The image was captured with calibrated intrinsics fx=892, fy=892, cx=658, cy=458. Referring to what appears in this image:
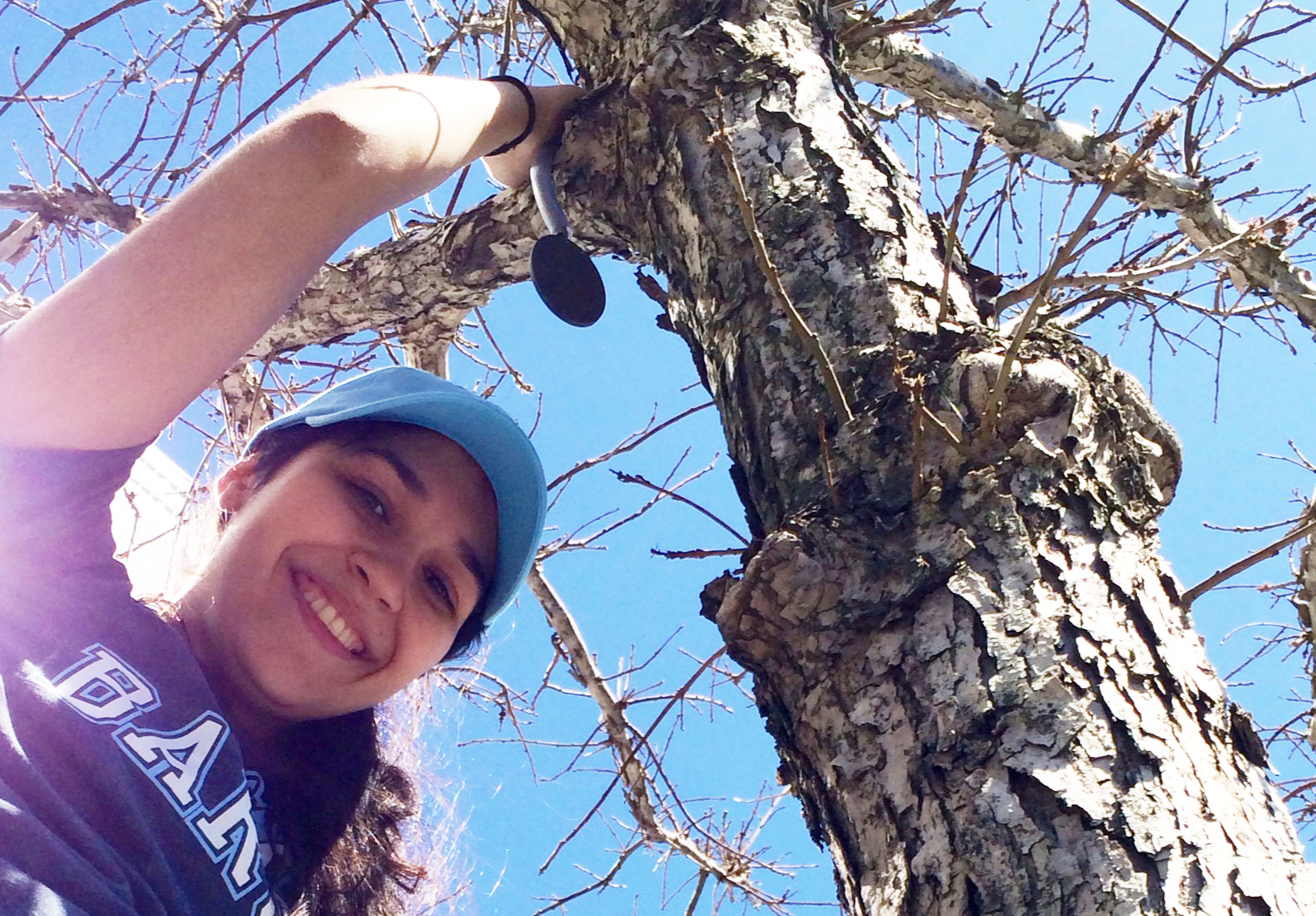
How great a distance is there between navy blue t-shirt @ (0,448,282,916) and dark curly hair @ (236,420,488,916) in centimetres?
24

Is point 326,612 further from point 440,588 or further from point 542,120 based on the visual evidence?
point 542,120

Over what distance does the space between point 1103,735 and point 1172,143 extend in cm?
211

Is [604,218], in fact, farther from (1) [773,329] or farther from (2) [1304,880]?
(2) [1304,880]

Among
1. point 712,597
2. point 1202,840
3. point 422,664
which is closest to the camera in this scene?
point 1202,840

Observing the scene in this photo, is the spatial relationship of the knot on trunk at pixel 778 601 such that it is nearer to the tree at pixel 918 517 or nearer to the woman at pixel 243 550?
the tree at pixel 918 517

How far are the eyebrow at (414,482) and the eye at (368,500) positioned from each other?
1.7 inches

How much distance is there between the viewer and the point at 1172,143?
2.32 meters

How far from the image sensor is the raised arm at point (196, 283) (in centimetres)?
83

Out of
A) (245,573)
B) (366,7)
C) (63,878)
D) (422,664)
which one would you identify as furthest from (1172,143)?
(63,878)

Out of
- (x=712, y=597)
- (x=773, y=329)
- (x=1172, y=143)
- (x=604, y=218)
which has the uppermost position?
(x=1172, y=143)

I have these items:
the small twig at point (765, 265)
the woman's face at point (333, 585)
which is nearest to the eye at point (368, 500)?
the woman's face at point (333, 585)

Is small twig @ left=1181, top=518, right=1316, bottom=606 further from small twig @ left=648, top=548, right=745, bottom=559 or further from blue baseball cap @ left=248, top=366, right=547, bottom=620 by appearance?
blue baseball cap @ left=248, top=366, right=547, bottom=620

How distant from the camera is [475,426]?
4.49ft

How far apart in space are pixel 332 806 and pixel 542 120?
1104mm
